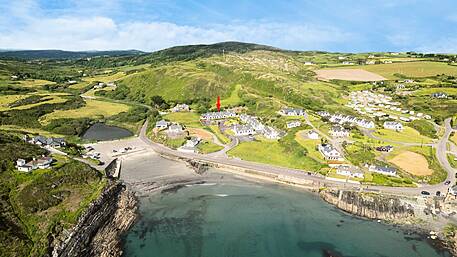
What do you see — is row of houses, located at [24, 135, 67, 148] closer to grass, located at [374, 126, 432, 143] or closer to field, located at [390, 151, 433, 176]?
field, located at [390, 151, 433, 176]

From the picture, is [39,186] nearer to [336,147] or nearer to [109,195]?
[109,195]

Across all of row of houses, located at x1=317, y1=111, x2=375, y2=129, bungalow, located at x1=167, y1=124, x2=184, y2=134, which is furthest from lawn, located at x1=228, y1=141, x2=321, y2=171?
row of houses, located at x1=317, y1=111, x2=375, y2=129

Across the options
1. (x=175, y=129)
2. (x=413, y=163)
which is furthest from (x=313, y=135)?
(x=175, y=129)

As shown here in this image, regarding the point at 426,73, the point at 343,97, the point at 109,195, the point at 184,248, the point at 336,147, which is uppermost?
the point at 426,73

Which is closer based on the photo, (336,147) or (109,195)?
(109,195)

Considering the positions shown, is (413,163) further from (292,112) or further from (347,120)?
(292,112)

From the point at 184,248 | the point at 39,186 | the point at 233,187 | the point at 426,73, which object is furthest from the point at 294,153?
the point at 426,73
